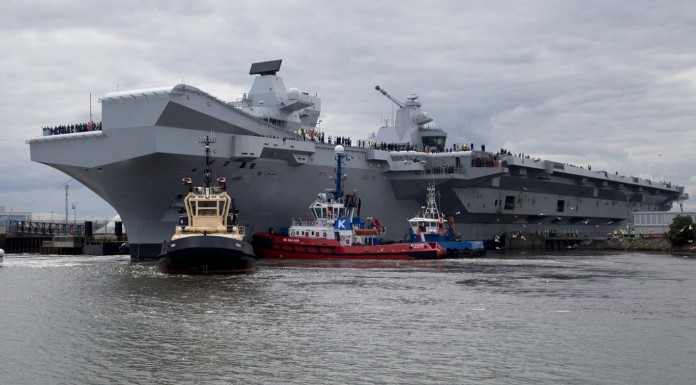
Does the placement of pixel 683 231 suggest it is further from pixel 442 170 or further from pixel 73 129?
pixel 73 129

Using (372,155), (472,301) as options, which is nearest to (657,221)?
(372,155)

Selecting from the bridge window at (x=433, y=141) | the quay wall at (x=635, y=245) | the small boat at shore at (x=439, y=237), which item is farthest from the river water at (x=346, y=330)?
the bridge window at (x=433, y=141)

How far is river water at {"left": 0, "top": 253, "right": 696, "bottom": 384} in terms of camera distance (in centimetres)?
1312

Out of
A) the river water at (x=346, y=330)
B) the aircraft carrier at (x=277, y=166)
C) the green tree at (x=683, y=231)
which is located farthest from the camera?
the green tree at (x=683, y=231)

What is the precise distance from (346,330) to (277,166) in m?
22.5

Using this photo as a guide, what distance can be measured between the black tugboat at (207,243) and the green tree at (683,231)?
115ft

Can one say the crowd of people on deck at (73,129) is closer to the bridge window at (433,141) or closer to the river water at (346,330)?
the river water at (346,330)

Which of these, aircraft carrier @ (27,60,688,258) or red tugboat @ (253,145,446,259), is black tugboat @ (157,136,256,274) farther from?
red tugboat @ (253,145,446,259)

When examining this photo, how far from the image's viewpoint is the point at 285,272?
31000 mm

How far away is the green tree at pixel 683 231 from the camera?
177ft

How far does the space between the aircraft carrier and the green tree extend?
290 inches

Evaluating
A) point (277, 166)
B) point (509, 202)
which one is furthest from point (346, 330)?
point (509, 202)

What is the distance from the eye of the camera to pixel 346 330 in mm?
16922

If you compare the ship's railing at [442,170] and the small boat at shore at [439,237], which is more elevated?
the ship's railing at [442,170]
